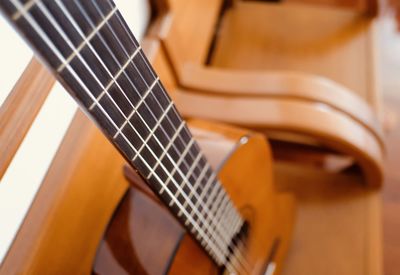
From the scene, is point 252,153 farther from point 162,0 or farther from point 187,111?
point 162,0

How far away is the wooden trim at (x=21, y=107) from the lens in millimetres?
452

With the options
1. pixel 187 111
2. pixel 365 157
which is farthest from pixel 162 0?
pixel 365 157

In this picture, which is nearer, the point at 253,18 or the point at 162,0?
the point at 162,0

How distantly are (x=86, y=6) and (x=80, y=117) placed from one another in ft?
0.91

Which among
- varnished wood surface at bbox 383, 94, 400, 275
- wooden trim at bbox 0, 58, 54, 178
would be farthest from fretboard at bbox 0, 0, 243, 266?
varnished wood surface at bbox 383, 94, 400, 275

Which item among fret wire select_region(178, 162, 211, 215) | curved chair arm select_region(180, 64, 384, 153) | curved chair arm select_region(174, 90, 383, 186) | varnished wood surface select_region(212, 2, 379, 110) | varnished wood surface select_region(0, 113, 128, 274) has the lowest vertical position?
varnished wood surface select_region(0, 113, 128, 274)

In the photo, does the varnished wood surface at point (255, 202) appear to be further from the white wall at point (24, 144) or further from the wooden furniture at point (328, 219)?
the white wall at point (24, 144)

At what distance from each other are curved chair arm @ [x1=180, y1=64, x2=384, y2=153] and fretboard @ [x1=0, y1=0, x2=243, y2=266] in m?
0.23

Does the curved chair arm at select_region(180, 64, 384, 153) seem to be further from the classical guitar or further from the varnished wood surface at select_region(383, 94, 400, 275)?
the varnished wood surface at select_region(383, 94, 400, 275)

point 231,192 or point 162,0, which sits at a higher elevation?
point 162,0

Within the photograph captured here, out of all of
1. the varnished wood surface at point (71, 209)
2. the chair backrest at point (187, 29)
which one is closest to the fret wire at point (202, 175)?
the varnished wood surface at point (71, 209)

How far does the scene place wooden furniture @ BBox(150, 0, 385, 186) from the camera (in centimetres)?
75

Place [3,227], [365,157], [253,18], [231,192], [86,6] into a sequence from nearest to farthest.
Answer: [86,6]
[3,227]
[231,192]
[365,157]
[253,18]

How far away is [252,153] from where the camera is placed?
687 mm
